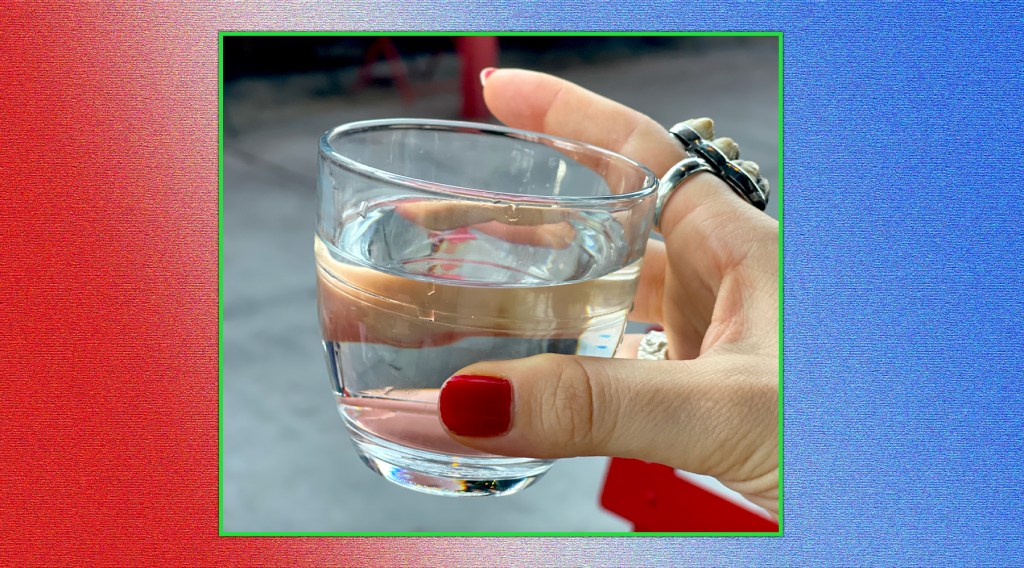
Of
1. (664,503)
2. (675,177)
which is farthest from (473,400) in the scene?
(664,503)

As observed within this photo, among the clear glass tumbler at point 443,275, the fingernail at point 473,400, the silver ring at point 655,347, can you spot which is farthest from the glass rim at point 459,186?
the silver ring at point 655,347

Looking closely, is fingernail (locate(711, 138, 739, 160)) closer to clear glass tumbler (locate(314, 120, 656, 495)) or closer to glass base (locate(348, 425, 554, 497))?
clear glass tumbler (locate(314, 120, 656, 495))

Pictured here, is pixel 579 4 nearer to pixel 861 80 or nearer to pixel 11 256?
pixel 861 80

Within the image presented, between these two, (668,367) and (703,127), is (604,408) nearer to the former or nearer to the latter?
(668,367)

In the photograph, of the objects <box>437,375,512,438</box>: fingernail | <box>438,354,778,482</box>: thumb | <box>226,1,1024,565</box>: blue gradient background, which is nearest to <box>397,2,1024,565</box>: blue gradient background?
<box>226,1,1024,565</box>: blue gradient background

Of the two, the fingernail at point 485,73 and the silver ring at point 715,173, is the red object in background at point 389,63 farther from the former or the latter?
the silver ring at point 715,173

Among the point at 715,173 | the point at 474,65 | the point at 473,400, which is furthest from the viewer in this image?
the point at 474,65

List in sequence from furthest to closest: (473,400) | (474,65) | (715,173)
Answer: (474,65)
(715,173)
(473,400)
